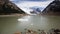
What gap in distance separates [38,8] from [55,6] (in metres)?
0.23

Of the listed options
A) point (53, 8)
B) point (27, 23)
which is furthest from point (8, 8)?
point (53, 8)

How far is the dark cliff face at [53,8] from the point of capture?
5.99 feet

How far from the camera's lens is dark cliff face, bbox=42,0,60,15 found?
183 centimetres

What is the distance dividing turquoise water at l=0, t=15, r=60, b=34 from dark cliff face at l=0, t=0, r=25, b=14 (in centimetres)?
10

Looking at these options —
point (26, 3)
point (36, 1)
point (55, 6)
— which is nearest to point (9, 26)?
point (26, 3)

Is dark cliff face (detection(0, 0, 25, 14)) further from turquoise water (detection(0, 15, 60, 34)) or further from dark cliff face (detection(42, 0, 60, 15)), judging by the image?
dark cliff face (detection(42, 0, 60, 15))

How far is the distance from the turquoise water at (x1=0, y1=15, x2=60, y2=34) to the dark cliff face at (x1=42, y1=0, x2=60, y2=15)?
0.22 ft

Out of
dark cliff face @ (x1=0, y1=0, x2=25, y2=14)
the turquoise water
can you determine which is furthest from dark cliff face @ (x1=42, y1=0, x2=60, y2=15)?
dark cliff face @ (x1=0, y1=0, x2=25, y2=14)

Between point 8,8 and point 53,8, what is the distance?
0.62 metres

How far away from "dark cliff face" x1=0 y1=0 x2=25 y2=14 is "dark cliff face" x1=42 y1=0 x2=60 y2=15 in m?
0.33

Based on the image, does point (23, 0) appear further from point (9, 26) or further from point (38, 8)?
point (9, 26)

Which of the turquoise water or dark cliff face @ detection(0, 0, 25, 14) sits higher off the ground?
dark cliff face @ detection(0, 0, 25, 14)

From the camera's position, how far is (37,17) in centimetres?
184

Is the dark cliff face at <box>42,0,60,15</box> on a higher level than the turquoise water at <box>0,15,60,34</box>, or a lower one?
higher
